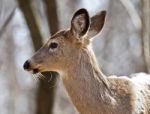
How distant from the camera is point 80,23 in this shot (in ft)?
27.9

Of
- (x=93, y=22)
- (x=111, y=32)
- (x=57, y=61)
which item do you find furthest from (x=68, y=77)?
(x=111, y=32)

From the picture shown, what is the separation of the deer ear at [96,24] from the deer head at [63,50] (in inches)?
6.4

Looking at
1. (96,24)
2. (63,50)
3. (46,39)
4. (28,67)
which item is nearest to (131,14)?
(46,39)

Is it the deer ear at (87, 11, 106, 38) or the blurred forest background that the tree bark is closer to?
the blurred forest background

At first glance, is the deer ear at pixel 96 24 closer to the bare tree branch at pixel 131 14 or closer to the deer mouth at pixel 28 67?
the deer mouth at pixel 28 67

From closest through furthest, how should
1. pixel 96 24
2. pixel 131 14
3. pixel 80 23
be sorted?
1. pixel 80 23
2. pixel 96 24
3. pixel 131 14

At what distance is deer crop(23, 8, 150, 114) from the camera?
27.9 feet

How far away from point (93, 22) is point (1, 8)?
415 centimetres

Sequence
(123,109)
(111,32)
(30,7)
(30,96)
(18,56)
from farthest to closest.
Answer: (30,96)
(18,56)
(111,32)
(30,7)
(123,109)

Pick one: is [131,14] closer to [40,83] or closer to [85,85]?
[40,83]

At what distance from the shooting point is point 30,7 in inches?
493

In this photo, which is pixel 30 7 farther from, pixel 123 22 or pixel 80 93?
pixel 123 22

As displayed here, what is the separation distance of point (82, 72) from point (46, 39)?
4.39 meters

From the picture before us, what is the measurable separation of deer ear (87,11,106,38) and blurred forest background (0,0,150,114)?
341 cm
